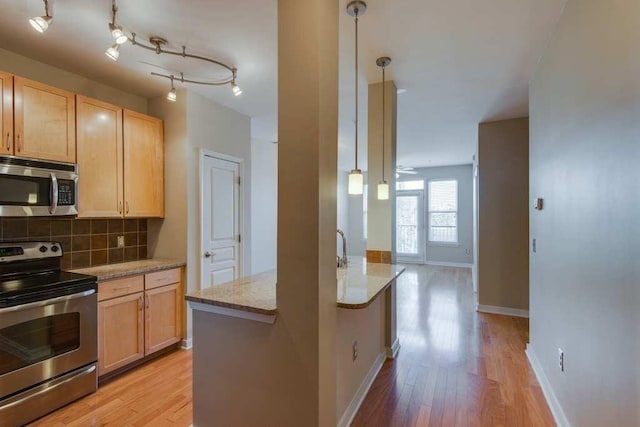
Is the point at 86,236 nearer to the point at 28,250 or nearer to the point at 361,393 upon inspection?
the point at 28,250

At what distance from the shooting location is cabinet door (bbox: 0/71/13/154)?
2146 mm

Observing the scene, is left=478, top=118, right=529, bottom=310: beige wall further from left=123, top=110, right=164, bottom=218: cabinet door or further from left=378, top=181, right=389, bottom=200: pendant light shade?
left=123, top=110, right=164, bottom=218: cabinet door

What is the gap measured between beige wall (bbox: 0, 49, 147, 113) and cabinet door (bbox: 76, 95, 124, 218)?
1.09 feet

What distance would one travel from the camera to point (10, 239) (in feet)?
7.88

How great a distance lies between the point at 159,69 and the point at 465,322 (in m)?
4.41

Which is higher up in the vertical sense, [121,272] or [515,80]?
[515,80]

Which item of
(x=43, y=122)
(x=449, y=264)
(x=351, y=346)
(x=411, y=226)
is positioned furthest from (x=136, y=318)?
(x=449, y=264)

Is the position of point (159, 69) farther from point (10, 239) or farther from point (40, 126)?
point (10, 239)

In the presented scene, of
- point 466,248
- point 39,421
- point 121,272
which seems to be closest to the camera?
point 39,421

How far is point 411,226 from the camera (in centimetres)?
859

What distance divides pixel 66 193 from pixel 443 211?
25.6 ft

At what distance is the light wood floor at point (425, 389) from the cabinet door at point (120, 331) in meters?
0.17

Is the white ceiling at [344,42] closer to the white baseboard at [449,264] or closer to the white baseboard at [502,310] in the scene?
the white baseboard at [502,310]

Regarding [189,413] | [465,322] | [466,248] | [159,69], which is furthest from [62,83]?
[466,248]
